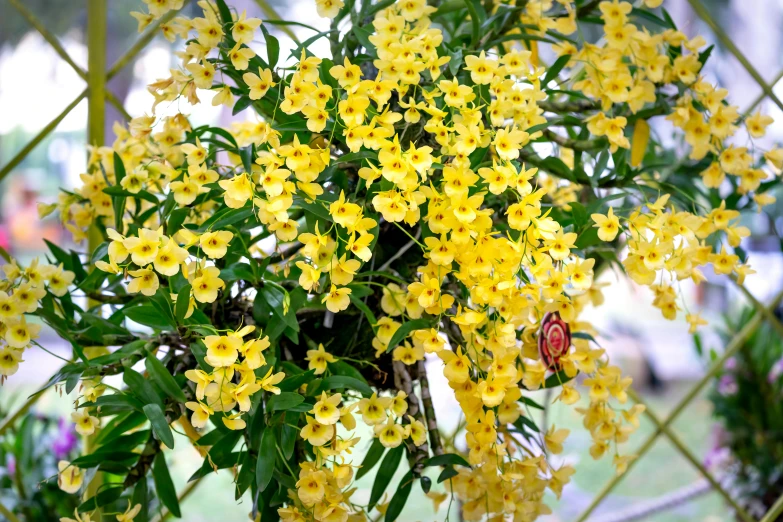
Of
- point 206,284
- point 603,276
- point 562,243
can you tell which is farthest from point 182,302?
point 603,276

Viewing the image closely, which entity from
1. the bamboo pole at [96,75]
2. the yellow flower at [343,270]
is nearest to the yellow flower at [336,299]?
the yellow flower at [343,270]

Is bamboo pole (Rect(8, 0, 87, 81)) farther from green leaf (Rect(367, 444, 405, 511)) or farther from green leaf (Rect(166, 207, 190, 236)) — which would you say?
green leaf (Rect(367, 444, 405, 511))

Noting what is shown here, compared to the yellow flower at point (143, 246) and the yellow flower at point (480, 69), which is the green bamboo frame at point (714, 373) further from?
Answer: the yellow flower at point (143, 246)

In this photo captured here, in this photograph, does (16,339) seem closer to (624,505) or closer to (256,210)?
(256,210)

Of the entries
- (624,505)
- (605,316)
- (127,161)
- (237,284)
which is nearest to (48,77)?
(127,161)

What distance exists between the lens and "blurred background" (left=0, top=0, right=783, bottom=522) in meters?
1.50

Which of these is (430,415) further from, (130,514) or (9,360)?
(9,360)

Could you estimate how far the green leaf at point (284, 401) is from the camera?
64 cm

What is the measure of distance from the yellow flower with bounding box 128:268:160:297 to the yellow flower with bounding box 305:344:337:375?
0.17 metres

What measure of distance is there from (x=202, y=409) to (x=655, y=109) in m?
0.62

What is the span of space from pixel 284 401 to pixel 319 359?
77 mm

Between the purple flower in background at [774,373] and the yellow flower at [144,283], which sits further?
the purple flower in background at [774,373]

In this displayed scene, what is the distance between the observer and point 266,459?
0.65 metres

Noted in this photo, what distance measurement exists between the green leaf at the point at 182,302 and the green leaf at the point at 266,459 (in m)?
0.13
